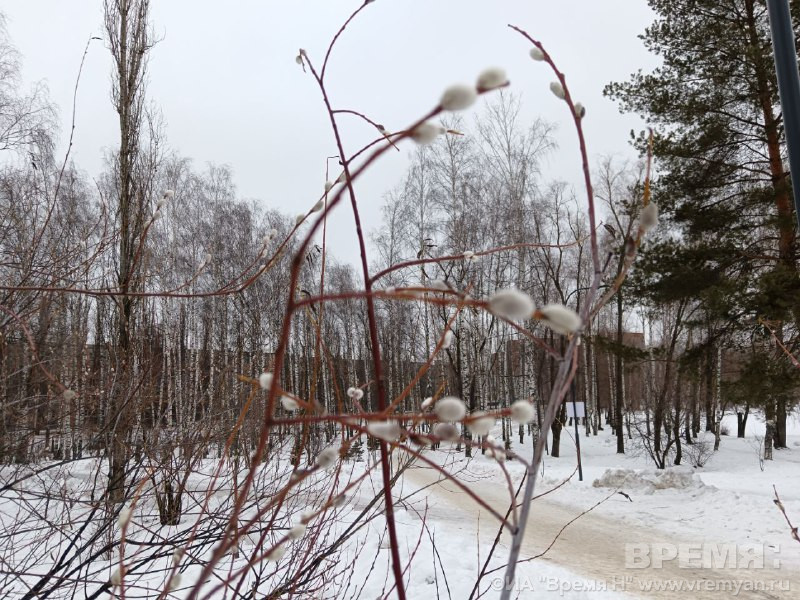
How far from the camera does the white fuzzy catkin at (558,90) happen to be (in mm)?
561

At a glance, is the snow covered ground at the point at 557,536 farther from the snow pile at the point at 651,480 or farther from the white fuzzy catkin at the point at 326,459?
the white fuzzy catkin at the point at 326,459

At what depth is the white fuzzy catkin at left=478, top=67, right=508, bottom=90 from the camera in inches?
12.2

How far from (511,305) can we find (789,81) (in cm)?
203

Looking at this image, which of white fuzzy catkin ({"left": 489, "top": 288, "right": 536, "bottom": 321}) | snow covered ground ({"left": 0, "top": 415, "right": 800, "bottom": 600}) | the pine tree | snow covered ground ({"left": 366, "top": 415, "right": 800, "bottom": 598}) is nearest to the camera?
white fuzzy catkin ({"left": 489, "top": 288, "right": 536, "bottom": 321})

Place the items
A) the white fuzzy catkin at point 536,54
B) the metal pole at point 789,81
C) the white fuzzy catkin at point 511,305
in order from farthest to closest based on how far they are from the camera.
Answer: the metal pole at point 789,81 → the white fuzzy catkin at point 536,54 → the white fuzzy catkin at point 511,305

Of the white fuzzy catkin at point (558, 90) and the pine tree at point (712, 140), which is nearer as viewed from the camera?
the white fuzzy catkin at point (558, 90)

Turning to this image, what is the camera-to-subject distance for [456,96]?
282mm

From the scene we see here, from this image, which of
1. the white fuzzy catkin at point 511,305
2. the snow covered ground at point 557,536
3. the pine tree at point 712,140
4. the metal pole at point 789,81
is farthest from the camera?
the pine tree at point 712,140

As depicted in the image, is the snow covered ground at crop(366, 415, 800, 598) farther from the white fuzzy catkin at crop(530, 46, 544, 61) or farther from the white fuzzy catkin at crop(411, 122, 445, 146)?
the white fuzzy catkin at crop(411, 122, 445, 146)

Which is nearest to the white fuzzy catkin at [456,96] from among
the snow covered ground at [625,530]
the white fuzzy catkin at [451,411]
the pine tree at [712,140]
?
the white fuzzy catkin at [451,411]

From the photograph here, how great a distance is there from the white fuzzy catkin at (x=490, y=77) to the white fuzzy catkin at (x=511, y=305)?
4.9 inches

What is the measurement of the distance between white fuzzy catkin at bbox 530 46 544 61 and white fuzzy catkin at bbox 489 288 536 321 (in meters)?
0.38

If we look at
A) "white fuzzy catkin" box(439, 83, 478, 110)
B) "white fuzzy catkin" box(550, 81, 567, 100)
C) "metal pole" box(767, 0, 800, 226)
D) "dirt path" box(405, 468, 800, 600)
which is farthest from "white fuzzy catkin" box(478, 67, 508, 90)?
"dirt path" box(405, 468, 800, 600)

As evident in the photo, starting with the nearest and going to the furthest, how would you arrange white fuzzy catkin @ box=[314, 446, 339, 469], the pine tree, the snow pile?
white fuzzy catkin @ box=[314, 446, 339, 469] → the snow pile → the pine tree
